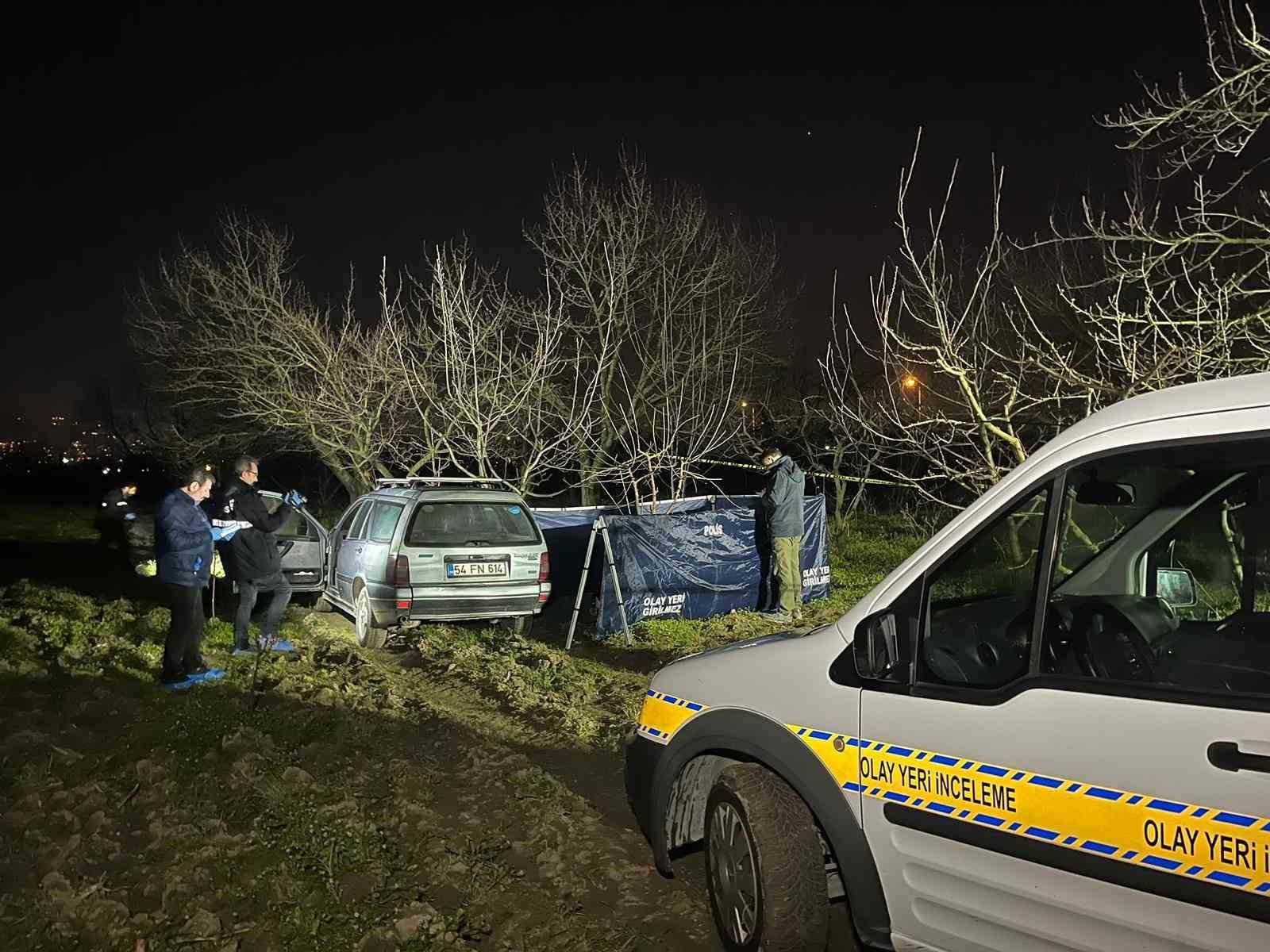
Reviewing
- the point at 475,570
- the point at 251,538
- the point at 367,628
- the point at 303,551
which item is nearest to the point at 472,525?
the point at 475,570

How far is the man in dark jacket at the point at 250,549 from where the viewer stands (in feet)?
26.9

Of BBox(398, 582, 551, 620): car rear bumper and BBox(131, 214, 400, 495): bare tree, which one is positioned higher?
BBox(131, 214, 400, 495): bare tree

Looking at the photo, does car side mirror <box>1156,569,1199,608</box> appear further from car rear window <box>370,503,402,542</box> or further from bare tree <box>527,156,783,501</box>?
bare tree <box>527,156,783,501</box>

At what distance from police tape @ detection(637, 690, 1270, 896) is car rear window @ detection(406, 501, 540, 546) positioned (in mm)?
6772

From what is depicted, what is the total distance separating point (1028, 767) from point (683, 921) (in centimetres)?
193

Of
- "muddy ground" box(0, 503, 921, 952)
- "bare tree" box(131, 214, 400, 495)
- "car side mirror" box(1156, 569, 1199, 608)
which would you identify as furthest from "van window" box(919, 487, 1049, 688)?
"bare tree" box(131, 214, 400, 495)

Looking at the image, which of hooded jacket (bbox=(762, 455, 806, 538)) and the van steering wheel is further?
hooded jacket (bbox=(762, 455, 806, 538))

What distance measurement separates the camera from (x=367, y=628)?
9.55 meters

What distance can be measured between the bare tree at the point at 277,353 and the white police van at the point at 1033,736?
13.5 meters

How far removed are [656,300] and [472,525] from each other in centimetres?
1039

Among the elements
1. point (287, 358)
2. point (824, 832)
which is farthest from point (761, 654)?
point (287, 358)

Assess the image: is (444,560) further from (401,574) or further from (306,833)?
(306,833)

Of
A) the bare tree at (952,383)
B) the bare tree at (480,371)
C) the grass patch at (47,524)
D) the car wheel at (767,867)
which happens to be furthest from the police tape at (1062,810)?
the grass patch at (47,524)

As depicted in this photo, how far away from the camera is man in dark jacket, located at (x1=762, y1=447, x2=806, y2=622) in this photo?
1066 centimetres
